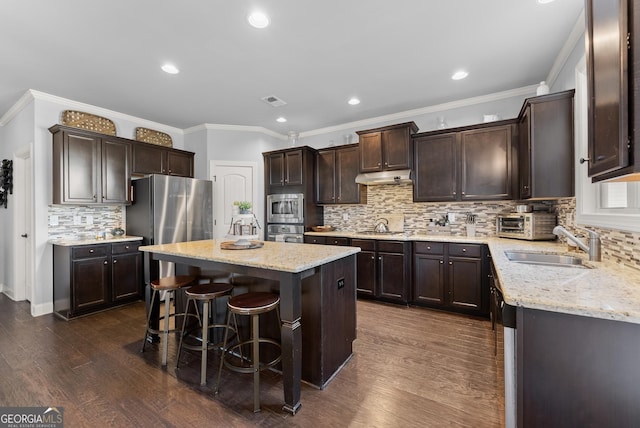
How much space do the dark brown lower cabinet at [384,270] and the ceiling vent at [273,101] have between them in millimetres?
2212

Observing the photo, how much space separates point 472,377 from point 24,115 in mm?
5945

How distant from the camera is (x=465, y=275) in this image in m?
3.29

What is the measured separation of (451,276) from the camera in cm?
337

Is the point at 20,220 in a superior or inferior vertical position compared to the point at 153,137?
inferior

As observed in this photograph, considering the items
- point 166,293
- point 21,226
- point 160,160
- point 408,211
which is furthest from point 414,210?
point 21,226

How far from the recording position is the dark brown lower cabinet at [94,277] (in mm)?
3262

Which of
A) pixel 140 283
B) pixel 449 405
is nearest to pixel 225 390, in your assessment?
pixel 449 405

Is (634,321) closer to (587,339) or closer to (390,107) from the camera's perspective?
(587,339)

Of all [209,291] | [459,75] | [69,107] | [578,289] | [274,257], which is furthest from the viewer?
[69,107]

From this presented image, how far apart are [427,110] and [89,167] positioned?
187 inches

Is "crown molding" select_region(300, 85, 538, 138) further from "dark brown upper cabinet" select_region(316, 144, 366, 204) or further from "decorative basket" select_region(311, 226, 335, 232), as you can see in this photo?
"decorative basket" select_region(311, 226, 335, 232)

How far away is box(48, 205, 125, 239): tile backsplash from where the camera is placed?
11.8 feet

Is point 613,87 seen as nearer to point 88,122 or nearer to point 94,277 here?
point 94,277

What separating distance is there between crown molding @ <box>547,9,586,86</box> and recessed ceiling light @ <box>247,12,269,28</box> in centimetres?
248
